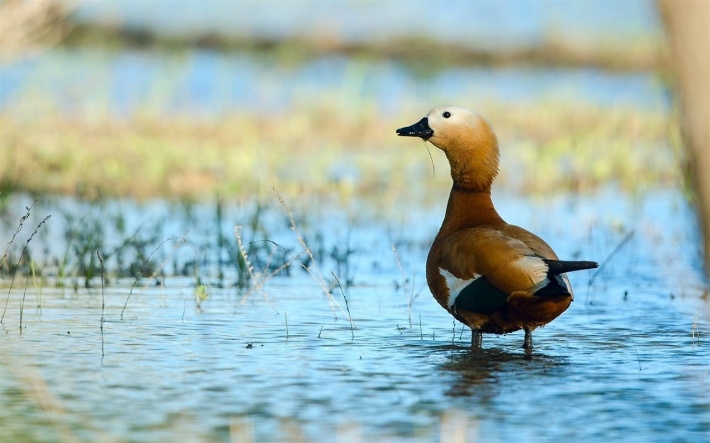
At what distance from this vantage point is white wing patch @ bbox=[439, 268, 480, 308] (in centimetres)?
608

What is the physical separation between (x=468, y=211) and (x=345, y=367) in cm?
139

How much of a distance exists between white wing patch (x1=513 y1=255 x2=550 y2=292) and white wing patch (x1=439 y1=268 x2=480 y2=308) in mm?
276

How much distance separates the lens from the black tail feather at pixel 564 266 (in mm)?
5527

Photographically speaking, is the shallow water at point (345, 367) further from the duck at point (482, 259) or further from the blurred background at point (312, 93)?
the blurred background at point (312, 93)

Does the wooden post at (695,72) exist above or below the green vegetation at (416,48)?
below

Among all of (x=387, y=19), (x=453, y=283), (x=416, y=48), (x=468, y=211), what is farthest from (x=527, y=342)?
(x=387, y=19)

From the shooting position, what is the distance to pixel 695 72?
3.34 metres

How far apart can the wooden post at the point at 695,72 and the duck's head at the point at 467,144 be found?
3.37 metres

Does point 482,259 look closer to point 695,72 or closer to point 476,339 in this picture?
point 476,339

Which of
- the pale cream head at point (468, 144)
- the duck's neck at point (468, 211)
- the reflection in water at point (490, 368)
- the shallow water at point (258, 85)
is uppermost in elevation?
the shallow water at point (258, 85)

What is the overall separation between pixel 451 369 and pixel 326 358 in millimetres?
566

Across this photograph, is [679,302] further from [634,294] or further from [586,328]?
[586,328]

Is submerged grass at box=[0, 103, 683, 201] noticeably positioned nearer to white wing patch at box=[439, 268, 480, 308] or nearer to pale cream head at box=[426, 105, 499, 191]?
pale cream head at box=[426, 105, 499, 191]

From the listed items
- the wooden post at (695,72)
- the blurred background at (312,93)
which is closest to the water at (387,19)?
the blurred background at (312,93)
